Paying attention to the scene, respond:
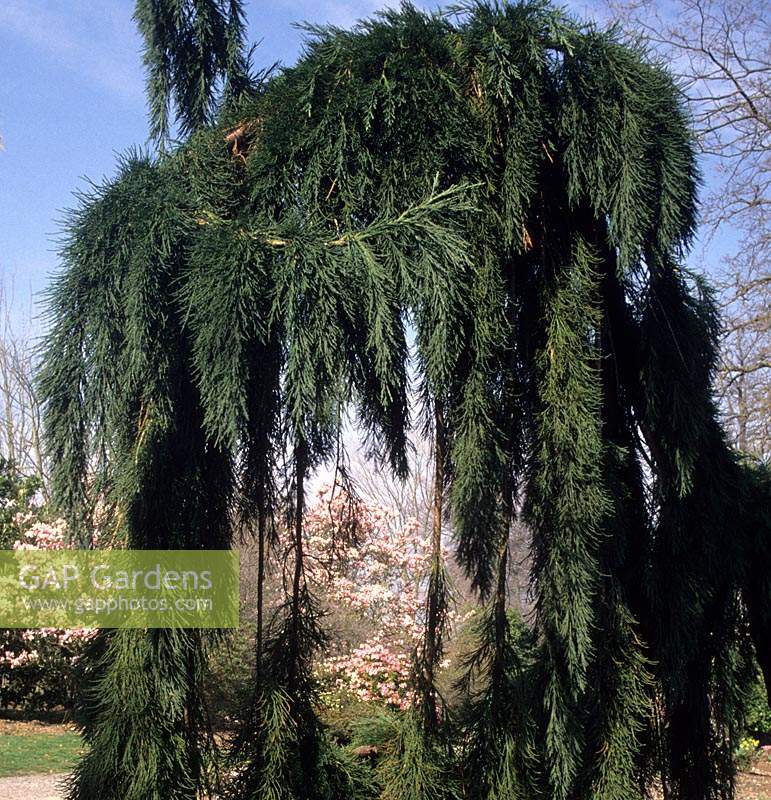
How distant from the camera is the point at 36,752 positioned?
270 inches

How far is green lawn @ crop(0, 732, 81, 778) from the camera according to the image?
6195 millimetres

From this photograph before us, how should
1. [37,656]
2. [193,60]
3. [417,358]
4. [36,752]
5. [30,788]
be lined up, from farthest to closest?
1. [37,656]
2. [36,752]
3. [30,788]
4. [193,60]
5. [417,358]

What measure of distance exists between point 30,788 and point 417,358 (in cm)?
467

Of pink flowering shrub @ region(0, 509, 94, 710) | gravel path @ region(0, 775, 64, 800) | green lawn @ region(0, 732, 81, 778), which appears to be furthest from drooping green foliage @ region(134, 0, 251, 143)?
pink flowering shrub @ region(0, 509, 94, 710)

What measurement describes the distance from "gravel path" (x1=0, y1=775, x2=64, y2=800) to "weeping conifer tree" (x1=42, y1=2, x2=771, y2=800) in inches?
117

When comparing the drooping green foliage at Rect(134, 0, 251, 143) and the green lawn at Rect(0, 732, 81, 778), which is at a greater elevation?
the drooping green foliage at Rect(134, 0, 251, 143)

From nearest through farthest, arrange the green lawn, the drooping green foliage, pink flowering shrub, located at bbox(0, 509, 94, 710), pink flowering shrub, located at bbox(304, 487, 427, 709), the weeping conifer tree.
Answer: the weeping conifer tree → the drooping green foliage → pink flowering shrub, located at bbox(304, 487, 427, 709) → the green lawn → pink flowering shrub, located at bbox(0, 509, 94, 710)

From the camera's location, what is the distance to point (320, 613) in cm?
287

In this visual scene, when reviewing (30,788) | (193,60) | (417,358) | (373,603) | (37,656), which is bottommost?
(30,788)

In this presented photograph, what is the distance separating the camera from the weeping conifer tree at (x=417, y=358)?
2.23m

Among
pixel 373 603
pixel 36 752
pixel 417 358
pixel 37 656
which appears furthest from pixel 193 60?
pixel 37 656

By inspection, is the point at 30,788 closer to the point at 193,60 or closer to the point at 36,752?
the point at 36,752

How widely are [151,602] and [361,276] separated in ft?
3.93

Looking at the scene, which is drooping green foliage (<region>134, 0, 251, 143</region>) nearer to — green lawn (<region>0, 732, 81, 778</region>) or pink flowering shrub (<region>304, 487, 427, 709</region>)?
pink flowering shrub (<region>304, 487, 427, 709</region>)
